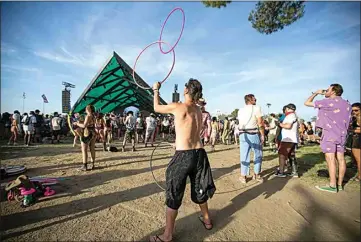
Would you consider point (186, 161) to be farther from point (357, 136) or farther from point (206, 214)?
point (357, 136)

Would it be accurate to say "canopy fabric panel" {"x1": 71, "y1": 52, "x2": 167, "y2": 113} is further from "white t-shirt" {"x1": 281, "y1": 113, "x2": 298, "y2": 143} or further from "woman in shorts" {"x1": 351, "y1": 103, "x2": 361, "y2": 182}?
"woman in shorts" {"x1": 351, "y1": 103, "x2": 361, "y2": 182}

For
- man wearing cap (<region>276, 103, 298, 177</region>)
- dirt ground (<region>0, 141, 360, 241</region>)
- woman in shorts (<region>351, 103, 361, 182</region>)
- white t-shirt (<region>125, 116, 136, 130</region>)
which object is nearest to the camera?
dirt ground (<region>0, 141, 360, 241</region>)

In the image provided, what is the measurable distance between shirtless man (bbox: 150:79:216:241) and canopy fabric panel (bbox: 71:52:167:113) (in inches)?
308

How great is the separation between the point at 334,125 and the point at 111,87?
17982 mm

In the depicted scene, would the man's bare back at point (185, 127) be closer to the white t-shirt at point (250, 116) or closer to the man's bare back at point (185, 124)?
the man's bare back at point (185, 124)

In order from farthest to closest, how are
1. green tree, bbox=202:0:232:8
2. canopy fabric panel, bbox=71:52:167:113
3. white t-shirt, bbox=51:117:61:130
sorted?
1. canopy fabric panel, bbox=71:52:167:113
2. white t-shirt, bbox=51:117:61:130
3. green tree, bbox=202:0:232:8

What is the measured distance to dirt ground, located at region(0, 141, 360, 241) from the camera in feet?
8.64

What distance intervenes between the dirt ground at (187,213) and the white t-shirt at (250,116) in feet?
4.77

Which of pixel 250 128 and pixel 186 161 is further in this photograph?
pixel 250 128

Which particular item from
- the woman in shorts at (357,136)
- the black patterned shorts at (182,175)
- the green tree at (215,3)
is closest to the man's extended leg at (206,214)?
the black patterned shorts at (182,175)

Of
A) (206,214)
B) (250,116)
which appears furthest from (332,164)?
(206,214)

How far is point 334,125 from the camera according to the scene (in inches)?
164

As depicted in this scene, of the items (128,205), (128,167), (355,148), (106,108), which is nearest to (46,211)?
(128,205)

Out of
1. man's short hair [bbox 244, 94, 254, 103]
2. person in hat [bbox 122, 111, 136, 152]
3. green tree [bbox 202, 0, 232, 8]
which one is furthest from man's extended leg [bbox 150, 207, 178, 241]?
green tree [bbox 202, 0, 232, 8]
